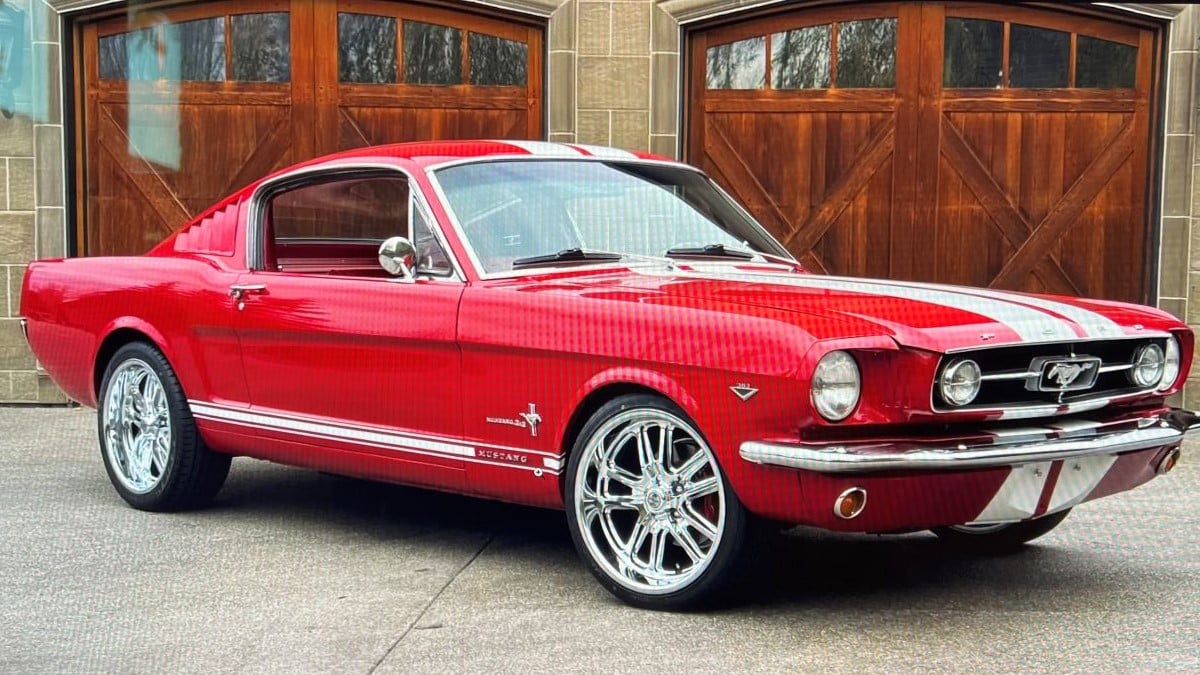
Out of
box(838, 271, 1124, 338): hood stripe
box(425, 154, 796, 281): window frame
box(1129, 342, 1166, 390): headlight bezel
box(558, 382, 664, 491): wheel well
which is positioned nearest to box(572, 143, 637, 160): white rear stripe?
box(425, 154, 796, 281): window frame

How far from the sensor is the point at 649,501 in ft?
16.4

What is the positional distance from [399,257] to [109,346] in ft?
6.82

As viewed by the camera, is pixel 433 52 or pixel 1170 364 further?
pixel 433 52

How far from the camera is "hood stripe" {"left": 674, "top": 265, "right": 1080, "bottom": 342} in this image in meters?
4.79

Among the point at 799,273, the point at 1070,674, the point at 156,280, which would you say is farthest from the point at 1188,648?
the point at 156,280

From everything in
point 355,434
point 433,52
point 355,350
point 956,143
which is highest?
point 433,52

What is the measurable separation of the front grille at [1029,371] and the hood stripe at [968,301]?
45mm

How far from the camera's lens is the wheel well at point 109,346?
6984 millimetres

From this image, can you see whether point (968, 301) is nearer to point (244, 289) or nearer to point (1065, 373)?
point (1065, 373)

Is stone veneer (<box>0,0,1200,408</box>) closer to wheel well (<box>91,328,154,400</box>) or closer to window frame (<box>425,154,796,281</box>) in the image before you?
wheel well (<box>91,328,154,400</box>)

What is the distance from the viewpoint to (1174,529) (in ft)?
21.3

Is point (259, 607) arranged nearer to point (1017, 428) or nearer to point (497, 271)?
point (497, 271)

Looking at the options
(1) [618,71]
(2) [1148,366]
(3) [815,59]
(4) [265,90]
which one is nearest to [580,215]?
(2) [1148,366]

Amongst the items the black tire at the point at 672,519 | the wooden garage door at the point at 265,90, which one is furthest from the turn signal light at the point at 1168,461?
the wooden garage door at the point at 265,90
